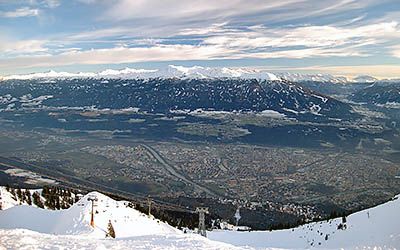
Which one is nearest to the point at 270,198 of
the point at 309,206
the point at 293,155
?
the point at 309,206

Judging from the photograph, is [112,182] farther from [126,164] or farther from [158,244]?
[158,244]

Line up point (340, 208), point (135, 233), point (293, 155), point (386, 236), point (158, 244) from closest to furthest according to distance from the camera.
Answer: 1. point (158, 244)
2. point (386, 236)
3. point (135, 233)
4. point (340, 208)
5. point (293, 155)

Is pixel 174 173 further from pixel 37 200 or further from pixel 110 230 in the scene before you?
pixel 110 230

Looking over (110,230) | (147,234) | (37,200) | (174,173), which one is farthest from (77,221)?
(174,173)

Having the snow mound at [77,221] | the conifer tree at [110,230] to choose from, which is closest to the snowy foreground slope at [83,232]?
the snow mound at [77,221]

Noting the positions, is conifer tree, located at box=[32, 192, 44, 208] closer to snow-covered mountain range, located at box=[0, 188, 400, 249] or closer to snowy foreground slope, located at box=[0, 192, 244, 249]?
snowy foreground slope, located at box=[0, 192, 244, 249]

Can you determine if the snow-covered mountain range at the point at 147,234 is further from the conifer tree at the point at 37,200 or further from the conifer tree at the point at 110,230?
the conifer tree at the point at 37,200

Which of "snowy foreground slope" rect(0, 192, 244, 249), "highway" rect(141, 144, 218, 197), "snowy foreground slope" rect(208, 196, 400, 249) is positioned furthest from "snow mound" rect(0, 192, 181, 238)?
"highway" rect(141, 144, 218, 197)

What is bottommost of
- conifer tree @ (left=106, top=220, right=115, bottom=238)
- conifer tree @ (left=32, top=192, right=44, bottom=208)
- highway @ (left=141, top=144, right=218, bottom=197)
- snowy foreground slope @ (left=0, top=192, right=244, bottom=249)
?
highway @ (left=141, top=144, right=218, bottom=197)
